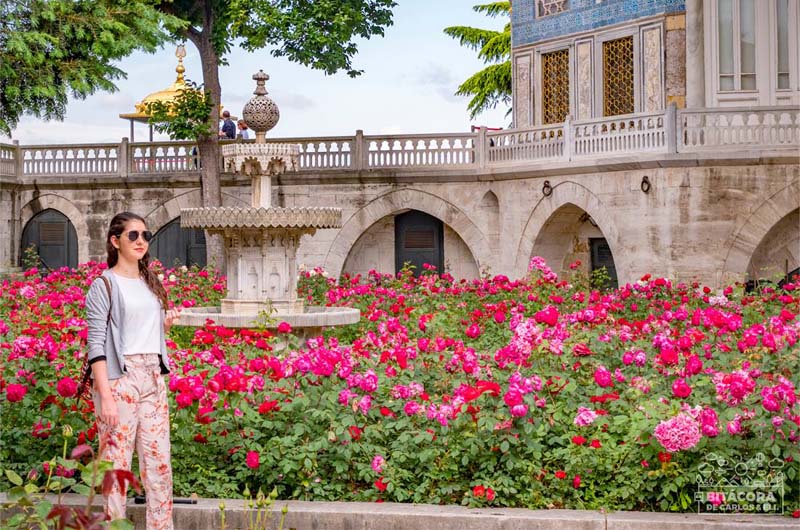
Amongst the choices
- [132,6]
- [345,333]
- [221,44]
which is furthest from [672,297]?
[221,44]

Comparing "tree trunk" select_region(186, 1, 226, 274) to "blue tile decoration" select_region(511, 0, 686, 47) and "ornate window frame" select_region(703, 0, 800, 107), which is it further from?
"ornate window frame" select_region(703, 0, 800, 107)

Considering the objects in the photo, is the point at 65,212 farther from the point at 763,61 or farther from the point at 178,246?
the point at 763,61

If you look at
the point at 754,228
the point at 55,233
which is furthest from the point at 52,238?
the point at 754,228

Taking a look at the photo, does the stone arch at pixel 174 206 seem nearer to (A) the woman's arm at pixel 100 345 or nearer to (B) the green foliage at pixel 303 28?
(B) the green foliage at pixel 303 28

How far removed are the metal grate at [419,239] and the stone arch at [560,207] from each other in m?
3.12

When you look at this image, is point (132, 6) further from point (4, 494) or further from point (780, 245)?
point (4, 494)

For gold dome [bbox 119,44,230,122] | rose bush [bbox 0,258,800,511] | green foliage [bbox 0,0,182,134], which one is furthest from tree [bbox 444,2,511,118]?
rose bush [bbox 0,258,800,511]

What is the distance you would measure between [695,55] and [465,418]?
1611 cm

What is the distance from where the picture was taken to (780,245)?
20750 millimetres

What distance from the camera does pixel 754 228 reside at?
19875 millimetres

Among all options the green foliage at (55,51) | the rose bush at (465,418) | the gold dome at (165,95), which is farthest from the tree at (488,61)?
the rose bush at (465,418)

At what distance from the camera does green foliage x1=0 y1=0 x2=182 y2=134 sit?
57.7ft

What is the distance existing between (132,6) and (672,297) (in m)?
11.2

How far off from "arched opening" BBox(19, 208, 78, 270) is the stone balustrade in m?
1.15
